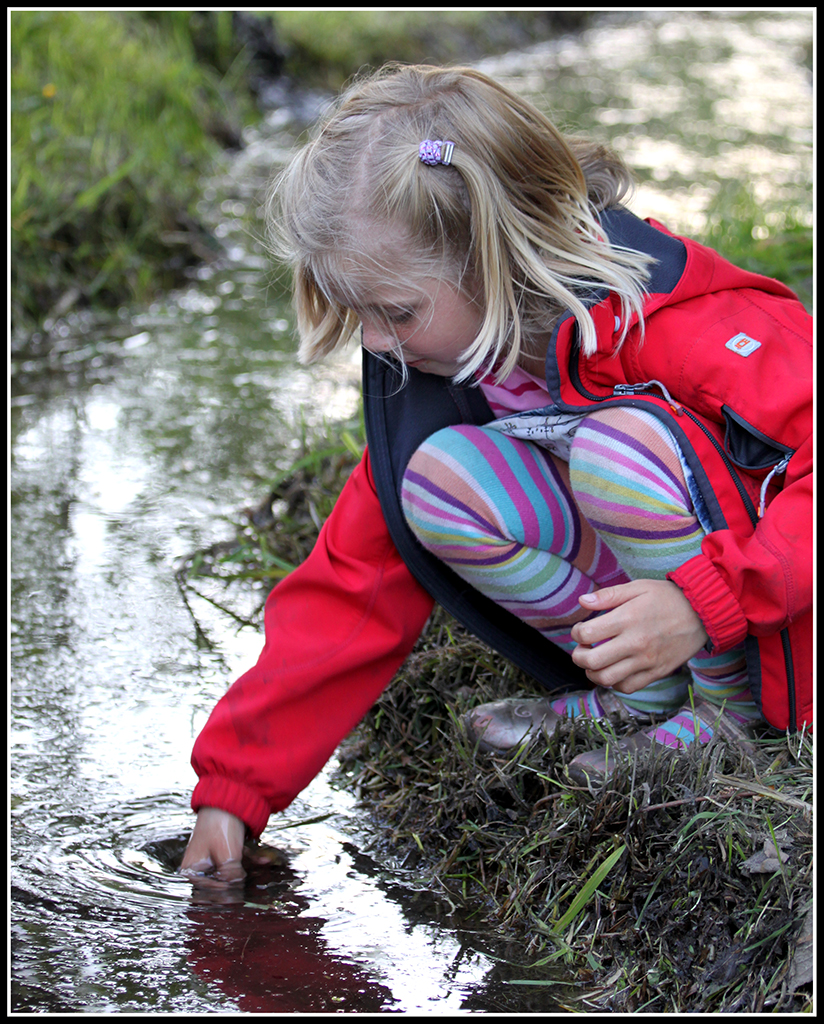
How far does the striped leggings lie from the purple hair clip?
381 mm

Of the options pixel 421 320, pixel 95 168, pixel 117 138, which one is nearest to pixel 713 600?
pixel 421 320

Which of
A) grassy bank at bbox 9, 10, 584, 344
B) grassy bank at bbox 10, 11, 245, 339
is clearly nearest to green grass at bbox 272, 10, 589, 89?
grassy bank at bbox 9, 10, 584, 344

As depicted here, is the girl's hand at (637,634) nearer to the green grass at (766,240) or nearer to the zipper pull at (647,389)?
the zipper pull at (647,389)

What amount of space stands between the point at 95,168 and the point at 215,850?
106 inches

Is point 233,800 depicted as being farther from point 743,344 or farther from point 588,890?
point 743,344

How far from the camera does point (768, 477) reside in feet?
4.46

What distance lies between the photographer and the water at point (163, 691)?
1.21 m

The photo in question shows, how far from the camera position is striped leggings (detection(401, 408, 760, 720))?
137 centimetres

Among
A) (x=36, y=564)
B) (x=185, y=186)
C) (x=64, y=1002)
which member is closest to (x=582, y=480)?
(x=64, y=1002)

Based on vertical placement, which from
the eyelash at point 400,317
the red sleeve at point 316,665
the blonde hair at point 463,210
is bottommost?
the red sleeve at point 316,665

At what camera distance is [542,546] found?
155 cm

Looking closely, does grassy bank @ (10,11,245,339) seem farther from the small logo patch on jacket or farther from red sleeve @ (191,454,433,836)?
the small logo patch on jacket

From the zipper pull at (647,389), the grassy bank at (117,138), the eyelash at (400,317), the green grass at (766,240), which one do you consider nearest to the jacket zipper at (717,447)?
the zipper pull at (647,389)

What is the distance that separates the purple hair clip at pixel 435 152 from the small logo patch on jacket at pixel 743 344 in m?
0.42
